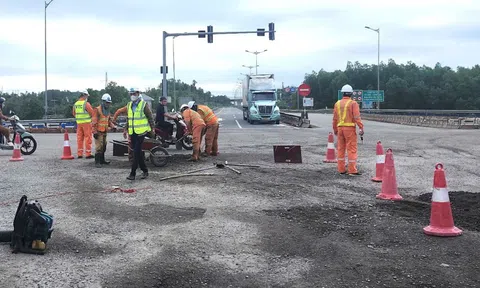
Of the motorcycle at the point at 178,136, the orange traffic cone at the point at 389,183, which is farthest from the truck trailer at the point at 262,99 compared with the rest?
the orange traffic cone at the point at 389,183

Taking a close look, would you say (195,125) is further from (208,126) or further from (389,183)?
(389,183)

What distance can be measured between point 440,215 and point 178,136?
9.67 metres

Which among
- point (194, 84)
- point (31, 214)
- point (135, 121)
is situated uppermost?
point (194, 84)

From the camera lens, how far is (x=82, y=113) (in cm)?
1358

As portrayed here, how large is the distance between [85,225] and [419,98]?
89.5m

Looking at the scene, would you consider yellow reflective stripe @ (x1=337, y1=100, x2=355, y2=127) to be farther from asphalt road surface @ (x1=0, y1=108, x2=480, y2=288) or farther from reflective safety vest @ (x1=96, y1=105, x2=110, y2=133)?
reflective safety vest @ (x1=96, y1=105, x2=110, y2=133)

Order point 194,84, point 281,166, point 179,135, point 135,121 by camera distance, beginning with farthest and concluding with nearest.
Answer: point 194,84 < point 179,135 < point 281,166 < point 135,121

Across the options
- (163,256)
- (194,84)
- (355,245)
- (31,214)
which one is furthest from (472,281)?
(194,84)

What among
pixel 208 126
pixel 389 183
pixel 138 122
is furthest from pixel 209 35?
pixel 389 183

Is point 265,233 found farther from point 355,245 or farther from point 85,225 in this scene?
point 85,225

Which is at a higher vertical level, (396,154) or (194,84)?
(194,84)

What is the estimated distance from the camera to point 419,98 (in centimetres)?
8919

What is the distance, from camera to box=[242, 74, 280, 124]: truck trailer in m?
40.1

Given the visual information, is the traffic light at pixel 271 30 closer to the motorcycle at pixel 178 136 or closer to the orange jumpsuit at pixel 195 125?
the motorcycle at pixel 178 136
